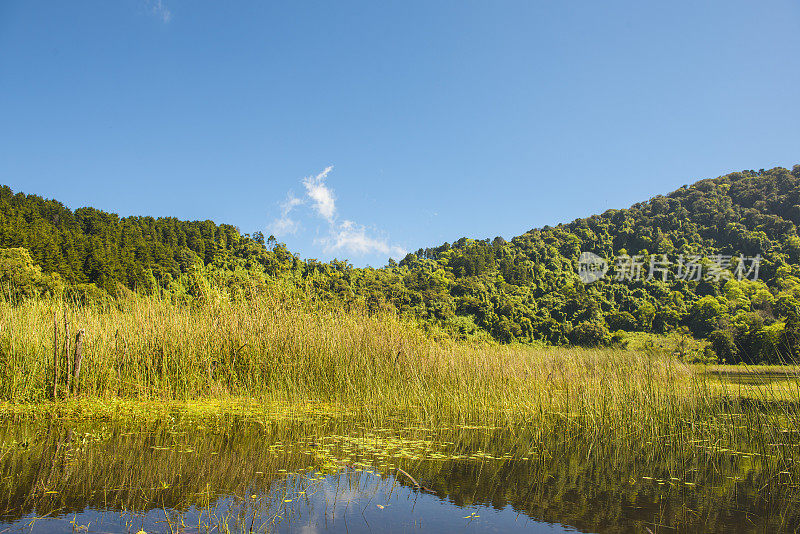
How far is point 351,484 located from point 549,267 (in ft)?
233

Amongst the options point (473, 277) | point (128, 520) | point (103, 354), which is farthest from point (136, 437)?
point (473, 277)

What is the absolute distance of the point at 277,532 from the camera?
252 centimetres

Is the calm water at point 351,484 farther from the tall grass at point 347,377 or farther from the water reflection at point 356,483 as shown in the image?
the tall grass at point 347,377

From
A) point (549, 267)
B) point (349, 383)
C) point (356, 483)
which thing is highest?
point (549, 267)

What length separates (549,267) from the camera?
232 ft

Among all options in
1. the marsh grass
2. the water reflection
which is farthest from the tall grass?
the water reflection

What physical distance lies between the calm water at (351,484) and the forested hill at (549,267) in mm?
19479

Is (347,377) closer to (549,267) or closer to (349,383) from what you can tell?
(349,383)

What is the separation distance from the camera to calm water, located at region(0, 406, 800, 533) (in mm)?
2734

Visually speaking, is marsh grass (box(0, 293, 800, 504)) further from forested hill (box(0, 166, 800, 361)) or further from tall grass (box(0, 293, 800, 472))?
forested hill (box(0, 166, 800, 361))

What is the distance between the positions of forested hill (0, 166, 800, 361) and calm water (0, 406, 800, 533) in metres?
19.5

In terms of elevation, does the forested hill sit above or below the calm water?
above

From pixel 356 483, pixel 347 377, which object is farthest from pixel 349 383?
pixel 356 483

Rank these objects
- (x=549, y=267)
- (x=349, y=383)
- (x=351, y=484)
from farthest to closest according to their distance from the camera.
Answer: (x=549, y=267) < (x=349, y=383) < (x=351, y=484)
